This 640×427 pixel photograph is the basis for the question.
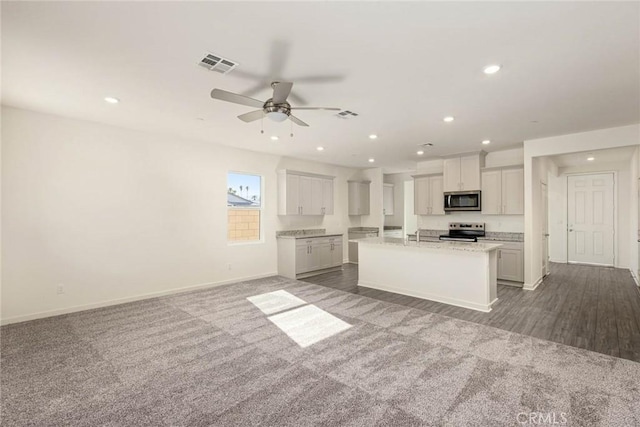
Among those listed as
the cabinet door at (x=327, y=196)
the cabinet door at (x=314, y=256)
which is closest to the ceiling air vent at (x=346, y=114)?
the cabinet door at (x=314, y=256)

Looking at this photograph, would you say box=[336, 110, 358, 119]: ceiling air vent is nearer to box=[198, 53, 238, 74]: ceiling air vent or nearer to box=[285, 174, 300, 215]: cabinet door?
box=[198, 53, 238, 74]: ceiling air vent

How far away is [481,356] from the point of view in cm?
280

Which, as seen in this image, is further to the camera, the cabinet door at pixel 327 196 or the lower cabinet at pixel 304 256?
the cabinet door at pixel 327 196

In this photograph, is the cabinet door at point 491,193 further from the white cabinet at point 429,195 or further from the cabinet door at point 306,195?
the cabinet door at point 306,195

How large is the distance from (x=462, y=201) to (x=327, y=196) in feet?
10.0

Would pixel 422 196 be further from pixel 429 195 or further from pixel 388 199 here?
pixel 388 199

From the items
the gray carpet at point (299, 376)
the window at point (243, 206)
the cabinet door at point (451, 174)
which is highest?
the cabinet door at point (451, 174)

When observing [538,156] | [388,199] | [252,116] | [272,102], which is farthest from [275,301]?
[388,199]

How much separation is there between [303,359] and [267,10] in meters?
2.83

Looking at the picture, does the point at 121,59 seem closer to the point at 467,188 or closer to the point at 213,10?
the point at 213,10

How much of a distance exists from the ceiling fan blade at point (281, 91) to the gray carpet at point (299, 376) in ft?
8.04

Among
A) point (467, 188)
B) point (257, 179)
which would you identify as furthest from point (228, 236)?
point (467, 188)

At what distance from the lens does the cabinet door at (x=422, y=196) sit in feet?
22.4

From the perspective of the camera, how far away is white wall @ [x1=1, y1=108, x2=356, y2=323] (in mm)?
3773
